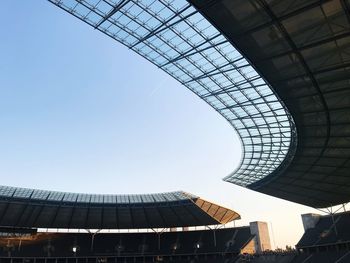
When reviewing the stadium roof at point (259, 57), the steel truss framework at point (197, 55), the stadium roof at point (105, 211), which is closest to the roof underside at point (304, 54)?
the stadium roof at point (259, 57)

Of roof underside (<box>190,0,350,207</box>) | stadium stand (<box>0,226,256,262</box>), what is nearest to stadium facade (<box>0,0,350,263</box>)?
roof underside (<box>190,0,350,207</box>)

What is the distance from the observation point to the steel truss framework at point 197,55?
74.1ft

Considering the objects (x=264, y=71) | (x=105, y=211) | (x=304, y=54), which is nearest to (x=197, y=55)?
(x=264, y=71)

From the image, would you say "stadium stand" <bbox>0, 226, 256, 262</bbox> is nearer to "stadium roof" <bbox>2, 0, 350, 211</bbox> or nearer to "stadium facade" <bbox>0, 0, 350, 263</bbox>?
"stadium facade" <bbox>0, 0, 350, 263</bbox>

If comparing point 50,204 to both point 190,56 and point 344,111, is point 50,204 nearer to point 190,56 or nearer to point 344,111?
point 190,56

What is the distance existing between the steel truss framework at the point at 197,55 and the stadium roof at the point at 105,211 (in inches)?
1185

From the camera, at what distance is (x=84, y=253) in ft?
224

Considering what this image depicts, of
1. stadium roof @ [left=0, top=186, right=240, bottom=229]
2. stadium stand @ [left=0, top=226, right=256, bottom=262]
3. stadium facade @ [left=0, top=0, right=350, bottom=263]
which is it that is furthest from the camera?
stadium stand @ [left=0, top=226, right=256, bottom=262]

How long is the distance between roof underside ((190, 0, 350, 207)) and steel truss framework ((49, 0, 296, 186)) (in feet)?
6.01

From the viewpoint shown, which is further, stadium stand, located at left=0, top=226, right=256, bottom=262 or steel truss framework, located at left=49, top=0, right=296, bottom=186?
stadium stand, located at left=0, top=226, right=256, bottom=262

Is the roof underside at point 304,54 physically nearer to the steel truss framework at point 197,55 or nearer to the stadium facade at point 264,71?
the stadium facade at point 264,71

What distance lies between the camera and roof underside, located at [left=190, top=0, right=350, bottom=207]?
18.2 meters

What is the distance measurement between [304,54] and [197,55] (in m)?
8.10

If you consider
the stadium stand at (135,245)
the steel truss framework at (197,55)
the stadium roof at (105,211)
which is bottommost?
the stadium stand at (135,245)
